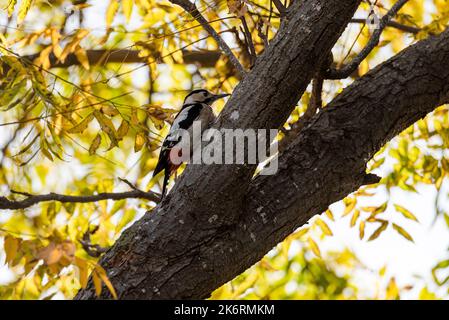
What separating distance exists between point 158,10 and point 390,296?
308 centimetres

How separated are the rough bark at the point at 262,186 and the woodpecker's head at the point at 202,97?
212cm

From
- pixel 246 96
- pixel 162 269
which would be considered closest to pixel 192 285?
pixel 162 269

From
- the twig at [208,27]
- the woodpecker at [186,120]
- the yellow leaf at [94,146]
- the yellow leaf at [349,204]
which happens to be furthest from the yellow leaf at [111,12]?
the yellow leaf at [349,204]

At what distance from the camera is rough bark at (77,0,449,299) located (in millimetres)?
3350

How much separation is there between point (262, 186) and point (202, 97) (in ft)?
7.82

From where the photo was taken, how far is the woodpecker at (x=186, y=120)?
5.23 metres

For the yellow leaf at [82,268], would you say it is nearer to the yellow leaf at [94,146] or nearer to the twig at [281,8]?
the yellow leaf at [94,146]

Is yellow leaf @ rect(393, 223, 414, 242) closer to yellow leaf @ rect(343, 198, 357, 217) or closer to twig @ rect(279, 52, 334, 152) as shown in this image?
yellow leaf @ rect(343, 198, 357, 217)

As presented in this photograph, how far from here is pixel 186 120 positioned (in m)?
5.44

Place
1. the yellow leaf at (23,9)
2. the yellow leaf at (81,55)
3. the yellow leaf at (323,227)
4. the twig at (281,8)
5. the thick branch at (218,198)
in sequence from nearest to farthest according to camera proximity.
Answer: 1. the thick branch at (218,198)
2. the twig at (281,8)
3. the yellow leaf at (23,9)
4. the yellow leaf at (81,55)
5. the yellow leaf at (323,227)

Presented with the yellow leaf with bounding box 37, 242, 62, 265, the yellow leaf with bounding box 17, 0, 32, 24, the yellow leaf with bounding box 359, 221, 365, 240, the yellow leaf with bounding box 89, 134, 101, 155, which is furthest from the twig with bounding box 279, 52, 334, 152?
the yellow leaf with bounding box 37, 242, 62, 265
